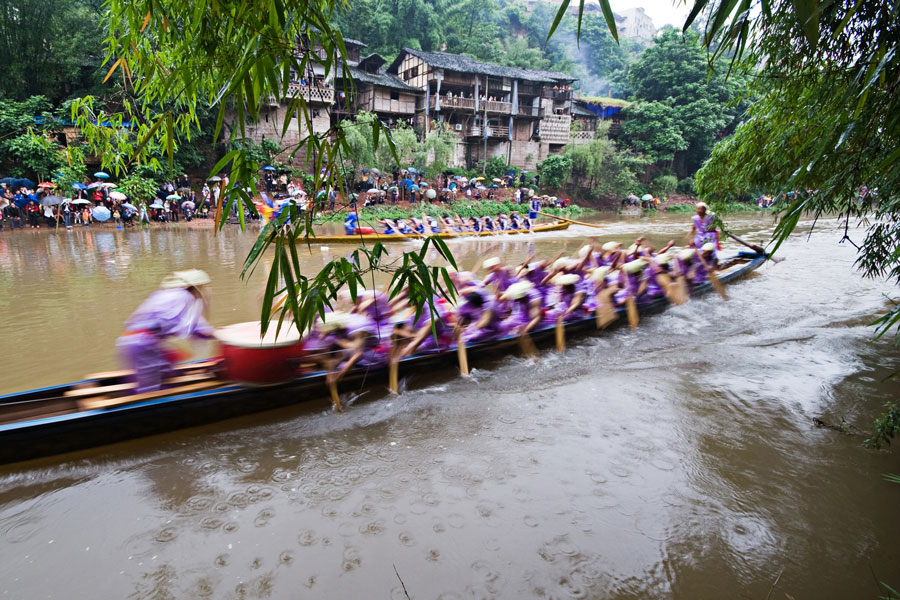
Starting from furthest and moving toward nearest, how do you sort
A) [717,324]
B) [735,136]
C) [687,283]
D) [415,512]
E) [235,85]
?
[687,283] < [717,324] < [735,136] < [415,512] < [235,85]

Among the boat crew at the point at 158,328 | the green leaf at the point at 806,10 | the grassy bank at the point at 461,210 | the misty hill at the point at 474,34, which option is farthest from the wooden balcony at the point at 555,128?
the green leaf at the point at 806,10

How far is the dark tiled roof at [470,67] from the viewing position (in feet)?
89.8

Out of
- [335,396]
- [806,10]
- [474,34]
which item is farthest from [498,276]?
[474,34]

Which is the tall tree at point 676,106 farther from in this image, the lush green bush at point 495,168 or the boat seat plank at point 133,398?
the boat seat plank at point 133,398

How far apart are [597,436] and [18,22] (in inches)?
959

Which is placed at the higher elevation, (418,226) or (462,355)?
(418,226)

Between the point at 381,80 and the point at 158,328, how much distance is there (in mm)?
25888

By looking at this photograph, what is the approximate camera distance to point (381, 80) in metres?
26.7

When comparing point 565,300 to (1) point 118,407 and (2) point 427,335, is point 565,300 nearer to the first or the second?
(2) point 427,335

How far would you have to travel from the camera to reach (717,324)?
7422 millimetres

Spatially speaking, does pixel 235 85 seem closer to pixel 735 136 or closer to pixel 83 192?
pixel 735 136

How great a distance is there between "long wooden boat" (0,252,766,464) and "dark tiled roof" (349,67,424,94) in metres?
24.5

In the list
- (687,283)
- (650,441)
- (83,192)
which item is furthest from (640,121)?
(650,441)

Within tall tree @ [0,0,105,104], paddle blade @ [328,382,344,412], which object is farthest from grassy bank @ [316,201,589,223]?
paddle blade @ [328,382,344,412]
